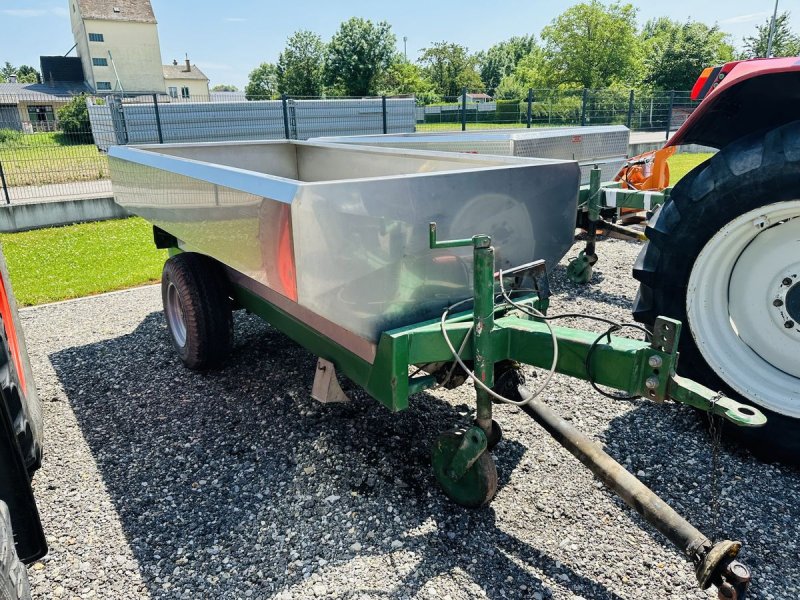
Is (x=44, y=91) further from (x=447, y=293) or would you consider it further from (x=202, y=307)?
(x=447, y=293)

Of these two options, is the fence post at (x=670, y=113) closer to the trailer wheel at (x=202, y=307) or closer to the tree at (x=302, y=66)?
the trailer wheel at (x=202, y=307)

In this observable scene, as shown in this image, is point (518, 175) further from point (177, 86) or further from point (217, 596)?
point (177, 86)

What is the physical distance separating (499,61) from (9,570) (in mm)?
89530

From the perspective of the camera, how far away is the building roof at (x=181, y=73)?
2758 inches

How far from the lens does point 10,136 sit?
9.69 meters

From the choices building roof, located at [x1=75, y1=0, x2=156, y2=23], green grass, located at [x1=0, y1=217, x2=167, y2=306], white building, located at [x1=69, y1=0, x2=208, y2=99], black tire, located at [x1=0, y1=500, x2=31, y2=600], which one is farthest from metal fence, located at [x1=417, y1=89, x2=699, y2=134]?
building roof, located at [x1=75, y1=0, x2=156, y2=23]

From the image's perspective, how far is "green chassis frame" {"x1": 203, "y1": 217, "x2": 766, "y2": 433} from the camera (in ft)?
6.37

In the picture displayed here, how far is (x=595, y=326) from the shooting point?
14.4 feet

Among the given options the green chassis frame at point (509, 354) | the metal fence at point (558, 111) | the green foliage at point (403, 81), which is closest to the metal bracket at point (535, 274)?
the green chassis frame at point (509, 354)

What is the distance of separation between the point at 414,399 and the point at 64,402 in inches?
84.5

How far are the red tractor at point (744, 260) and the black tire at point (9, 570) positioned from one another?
264 centimetres

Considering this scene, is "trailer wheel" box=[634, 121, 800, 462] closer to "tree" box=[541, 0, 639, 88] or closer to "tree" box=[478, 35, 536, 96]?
"tree" box=[541, 0, 639, 88]

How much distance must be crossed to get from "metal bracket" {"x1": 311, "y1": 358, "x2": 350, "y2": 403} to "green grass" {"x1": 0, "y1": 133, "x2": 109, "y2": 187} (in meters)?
9.06

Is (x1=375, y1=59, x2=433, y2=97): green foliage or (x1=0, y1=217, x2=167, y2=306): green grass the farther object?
(x1=375, y1=59, x2=433, y2=97): green foliage
